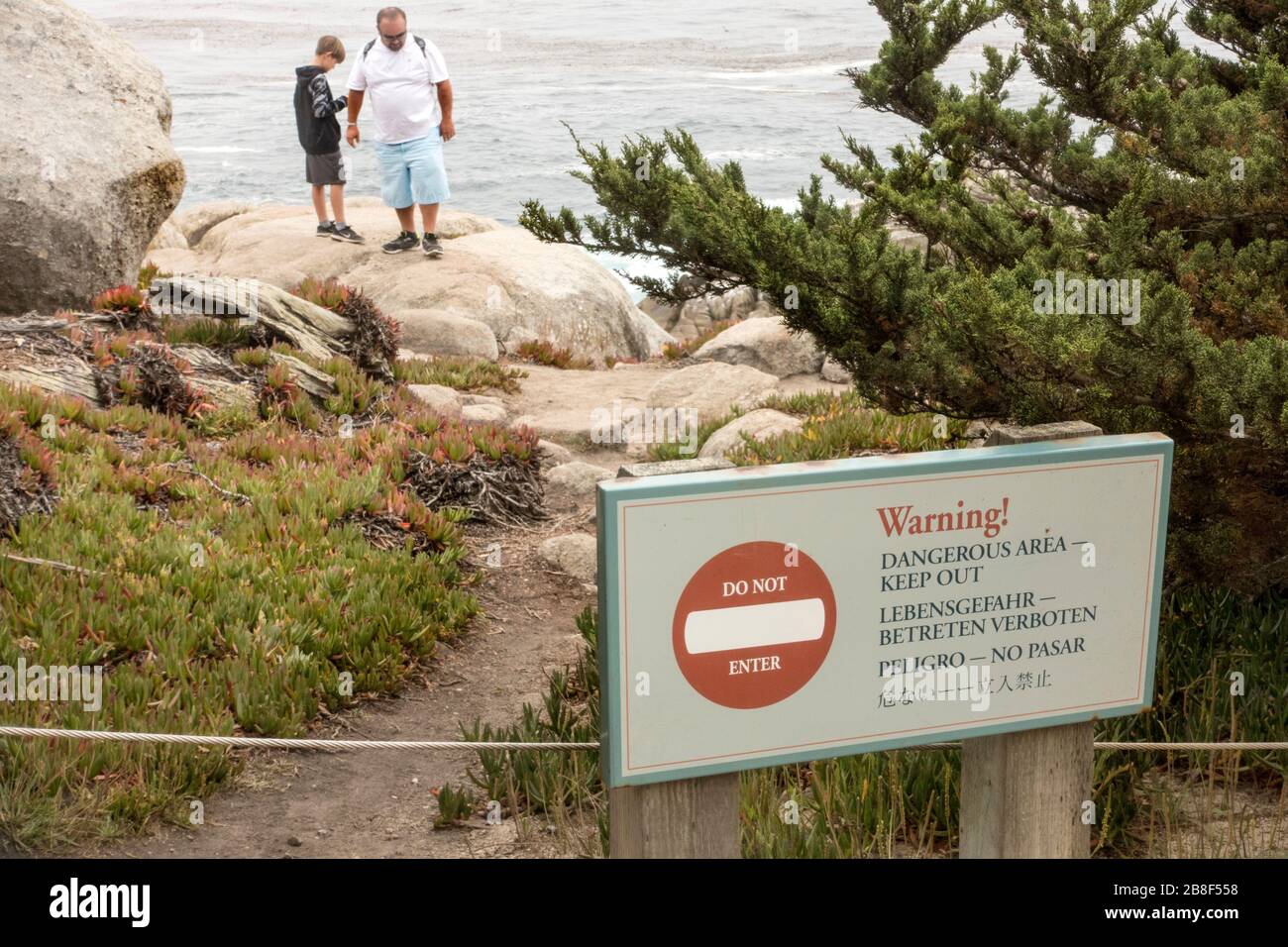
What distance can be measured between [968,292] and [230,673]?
11.5ft

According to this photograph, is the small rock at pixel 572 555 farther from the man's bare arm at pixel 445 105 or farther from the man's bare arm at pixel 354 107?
the man's bare arm at pixel 354 107

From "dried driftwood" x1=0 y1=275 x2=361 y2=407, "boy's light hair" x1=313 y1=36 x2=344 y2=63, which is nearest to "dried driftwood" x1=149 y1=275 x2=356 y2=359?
"dried driftwood" x1=0 y1=275 x2=361 y2=407

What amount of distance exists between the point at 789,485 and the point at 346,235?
14882 millimetres

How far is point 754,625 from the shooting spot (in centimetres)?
301

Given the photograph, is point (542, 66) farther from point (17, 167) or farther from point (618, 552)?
point (618, 552)

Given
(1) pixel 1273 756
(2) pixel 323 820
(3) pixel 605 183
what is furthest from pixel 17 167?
(1) pixel 1273 756

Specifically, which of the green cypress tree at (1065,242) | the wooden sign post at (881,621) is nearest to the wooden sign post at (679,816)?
the wooden sign post at (881,621)

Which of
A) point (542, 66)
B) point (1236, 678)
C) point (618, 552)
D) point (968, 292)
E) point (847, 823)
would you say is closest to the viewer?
point (618, 552)

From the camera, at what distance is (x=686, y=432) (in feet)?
35.7

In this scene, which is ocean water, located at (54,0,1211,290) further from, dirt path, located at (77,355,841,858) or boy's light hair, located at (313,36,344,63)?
dirt path, located at (77,355,841,858)

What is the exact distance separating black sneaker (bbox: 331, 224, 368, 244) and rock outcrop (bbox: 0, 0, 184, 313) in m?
4.26

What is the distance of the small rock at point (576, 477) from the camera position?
962 centimetres

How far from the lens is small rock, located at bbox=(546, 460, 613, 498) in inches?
379

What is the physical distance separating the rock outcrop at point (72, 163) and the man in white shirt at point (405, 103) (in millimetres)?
2419
